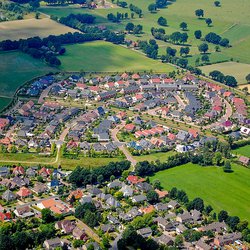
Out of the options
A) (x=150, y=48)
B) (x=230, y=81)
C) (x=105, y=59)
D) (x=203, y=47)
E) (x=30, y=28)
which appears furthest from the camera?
(x=30, y=28)

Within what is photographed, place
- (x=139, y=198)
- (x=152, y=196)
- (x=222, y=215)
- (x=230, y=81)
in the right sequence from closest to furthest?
(x=222, y=215)
(x=152, y=196)
(x=139, y=198)
(x=230, y=81)

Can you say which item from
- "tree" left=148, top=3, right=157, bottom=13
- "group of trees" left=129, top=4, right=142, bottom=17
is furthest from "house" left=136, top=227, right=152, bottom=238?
"tree" left=148, top=3, right=157, bottom=13

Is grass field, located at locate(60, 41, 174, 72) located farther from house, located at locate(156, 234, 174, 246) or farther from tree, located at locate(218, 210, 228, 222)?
house, located at locate(156, 234, 174, 246)

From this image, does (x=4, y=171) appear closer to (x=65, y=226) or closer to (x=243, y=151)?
(x=65, y=226)

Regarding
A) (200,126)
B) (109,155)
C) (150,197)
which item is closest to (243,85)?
(200,126)

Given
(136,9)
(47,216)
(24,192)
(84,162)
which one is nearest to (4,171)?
(24,192)

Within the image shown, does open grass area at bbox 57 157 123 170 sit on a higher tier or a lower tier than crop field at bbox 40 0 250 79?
lower
